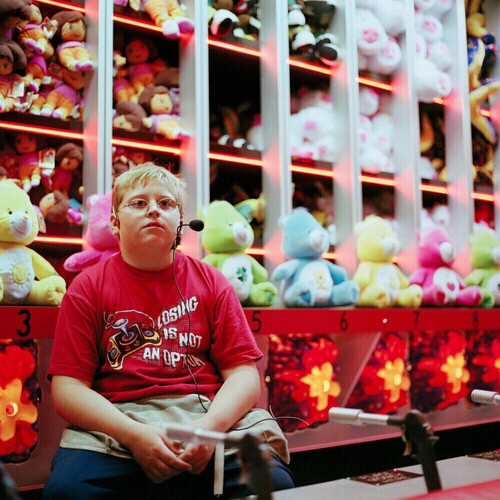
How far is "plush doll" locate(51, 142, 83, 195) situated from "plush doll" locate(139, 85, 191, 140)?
323 mm

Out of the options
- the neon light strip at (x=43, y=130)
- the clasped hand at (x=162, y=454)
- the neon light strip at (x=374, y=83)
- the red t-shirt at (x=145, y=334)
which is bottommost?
the clasped hand at (x=162, y=454)

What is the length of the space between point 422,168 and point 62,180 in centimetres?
197

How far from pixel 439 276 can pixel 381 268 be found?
367 mm

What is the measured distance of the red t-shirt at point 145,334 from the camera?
124 centimetres

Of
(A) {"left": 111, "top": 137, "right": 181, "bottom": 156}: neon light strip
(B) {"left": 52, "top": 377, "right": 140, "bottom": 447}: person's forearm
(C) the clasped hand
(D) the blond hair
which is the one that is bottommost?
(C) the clasped hand

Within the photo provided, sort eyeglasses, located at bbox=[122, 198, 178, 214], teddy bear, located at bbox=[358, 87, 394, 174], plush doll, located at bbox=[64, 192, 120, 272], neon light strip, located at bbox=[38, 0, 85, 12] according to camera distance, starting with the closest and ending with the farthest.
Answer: eyeglasses, located at bbox=[122, 198, 178, 214] < plush doll, located at bbox=[64, 192, 120, 272] < neon light strip, located at bbox=[38, 0, 85, 12] < teddy bear, located at bbox=[358, 87, 394, 174]

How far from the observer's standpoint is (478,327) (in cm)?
266

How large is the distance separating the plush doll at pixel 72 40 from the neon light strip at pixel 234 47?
1.82 ft

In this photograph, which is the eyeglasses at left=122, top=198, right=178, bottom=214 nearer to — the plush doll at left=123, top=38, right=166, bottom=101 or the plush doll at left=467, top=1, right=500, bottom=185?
the plush doll at left=123, top=38, right=166, bottom=101

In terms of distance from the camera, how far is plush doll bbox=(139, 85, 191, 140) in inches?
97.8

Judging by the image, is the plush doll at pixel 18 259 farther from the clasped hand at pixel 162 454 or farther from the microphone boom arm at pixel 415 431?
the microphone boom arm at pixel 415 431

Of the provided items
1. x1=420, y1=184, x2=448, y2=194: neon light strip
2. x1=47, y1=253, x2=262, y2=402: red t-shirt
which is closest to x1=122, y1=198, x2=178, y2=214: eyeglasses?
x1=47, y1=253, x2=262, y2=402: red t-shirt

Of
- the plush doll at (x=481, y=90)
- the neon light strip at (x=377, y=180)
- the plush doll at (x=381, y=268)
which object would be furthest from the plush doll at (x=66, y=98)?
the plush doll at (x=481, y=90)

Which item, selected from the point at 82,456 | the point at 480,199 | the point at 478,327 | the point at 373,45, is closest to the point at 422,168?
the point at 480,199
